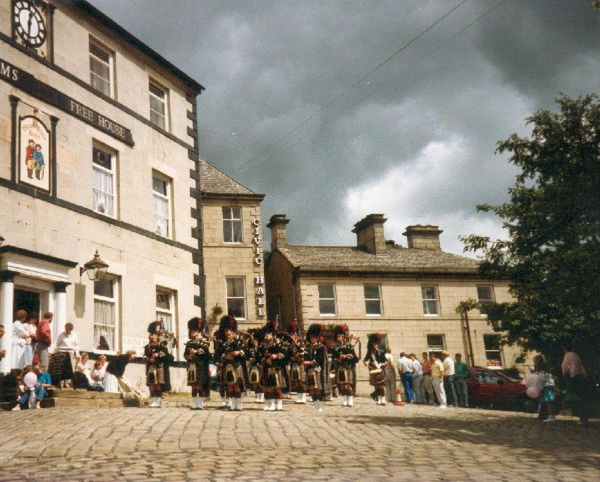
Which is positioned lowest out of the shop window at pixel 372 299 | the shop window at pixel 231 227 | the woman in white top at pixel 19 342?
the woman in white top at pixel 19 342

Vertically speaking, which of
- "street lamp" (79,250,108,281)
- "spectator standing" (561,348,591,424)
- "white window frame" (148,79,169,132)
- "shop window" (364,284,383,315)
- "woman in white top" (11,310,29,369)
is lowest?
"spectator standing" (561,348,591,424)

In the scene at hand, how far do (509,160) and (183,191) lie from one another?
35.8 ft

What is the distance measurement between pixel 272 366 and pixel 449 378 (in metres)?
9.99

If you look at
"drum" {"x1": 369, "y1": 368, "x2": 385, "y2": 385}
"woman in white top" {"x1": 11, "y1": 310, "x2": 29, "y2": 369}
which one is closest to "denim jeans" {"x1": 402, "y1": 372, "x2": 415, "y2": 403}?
"drum" {"x1": 369, "y1": 368, "x2": 385, "y2": 385}

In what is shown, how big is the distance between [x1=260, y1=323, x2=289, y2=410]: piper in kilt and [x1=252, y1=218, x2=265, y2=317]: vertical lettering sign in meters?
17.5

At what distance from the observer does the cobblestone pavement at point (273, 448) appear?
25.4 feet

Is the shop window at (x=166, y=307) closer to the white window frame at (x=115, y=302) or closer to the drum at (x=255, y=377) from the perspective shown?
the white window frame at (x=115, y=302)

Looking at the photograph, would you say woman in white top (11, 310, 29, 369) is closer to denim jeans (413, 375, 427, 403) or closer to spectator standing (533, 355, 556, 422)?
spectator standing (533, 355, 556, 422)

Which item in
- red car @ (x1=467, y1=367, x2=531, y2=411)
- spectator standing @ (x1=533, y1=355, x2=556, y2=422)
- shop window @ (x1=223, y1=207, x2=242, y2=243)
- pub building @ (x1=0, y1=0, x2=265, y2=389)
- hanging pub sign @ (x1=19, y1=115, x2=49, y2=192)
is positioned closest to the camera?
spectator standing @ (x1=533, y1=355, x2=556, y2=422)

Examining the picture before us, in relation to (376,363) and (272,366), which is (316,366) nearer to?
(272,366)

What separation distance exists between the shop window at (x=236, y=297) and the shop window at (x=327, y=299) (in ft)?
14.8

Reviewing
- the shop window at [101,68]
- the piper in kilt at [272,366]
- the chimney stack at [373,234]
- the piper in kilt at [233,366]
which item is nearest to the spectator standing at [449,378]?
the piper in kilt at [272,366]

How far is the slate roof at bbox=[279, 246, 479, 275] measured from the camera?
1470 inches

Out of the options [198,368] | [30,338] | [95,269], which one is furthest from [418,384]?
[30,338]
